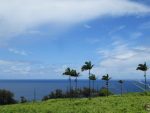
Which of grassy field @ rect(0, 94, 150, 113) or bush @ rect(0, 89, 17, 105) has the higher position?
grassy field @ rect(0, 94, 150, 113)

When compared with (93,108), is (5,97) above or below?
below

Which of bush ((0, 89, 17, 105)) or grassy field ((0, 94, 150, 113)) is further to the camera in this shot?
bush ((0, 89, 17, 105))

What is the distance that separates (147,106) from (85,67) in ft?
195

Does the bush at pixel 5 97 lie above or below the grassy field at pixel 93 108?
below

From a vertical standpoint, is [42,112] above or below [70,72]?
below

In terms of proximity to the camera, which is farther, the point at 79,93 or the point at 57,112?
the point at 79,93

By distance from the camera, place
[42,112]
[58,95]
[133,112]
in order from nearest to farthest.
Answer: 1. [133,112]
2. [42,112]
3. [58,95]

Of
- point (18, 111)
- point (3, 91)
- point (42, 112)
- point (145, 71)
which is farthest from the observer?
point (3, 91)

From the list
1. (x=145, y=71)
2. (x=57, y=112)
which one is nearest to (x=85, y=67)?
(x=145, y=71)

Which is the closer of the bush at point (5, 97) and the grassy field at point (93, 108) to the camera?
the grassy field at point (93, 108)

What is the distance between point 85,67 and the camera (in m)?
130

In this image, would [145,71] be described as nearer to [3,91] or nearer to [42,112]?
[3,91]

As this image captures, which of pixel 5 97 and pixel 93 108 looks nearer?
pixel 93 108

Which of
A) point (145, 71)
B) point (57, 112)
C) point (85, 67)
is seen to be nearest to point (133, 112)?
point (57, 112)
